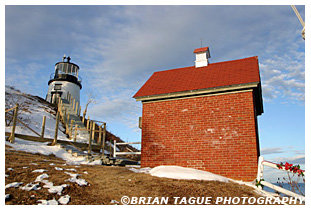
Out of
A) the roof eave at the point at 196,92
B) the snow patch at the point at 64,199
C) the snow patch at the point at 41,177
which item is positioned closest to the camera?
the snow patch at the point at 64,199

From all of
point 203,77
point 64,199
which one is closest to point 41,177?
point 64,199

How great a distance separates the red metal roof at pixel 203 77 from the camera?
10691 millimetres

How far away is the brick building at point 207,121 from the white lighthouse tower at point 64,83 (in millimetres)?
23688

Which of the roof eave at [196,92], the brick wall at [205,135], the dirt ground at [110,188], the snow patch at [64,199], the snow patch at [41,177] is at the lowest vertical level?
the snow patch at [64,199]

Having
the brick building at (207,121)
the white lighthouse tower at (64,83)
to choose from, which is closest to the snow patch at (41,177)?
the brick building at (207,121)

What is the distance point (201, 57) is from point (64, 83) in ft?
80.8

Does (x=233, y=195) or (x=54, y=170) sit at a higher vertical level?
(x=54, y=170)

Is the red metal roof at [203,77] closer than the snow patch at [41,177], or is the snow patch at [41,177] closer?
the snow patch at [41,177]

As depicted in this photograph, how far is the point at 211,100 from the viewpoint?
10.6 metres

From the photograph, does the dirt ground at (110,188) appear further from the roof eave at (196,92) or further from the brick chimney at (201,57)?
the brick chimney at (201,57)

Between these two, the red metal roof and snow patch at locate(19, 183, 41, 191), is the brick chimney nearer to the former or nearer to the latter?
the red metal roof

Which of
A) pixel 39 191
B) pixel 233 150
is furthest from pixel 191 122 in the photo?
pixel 39 191
